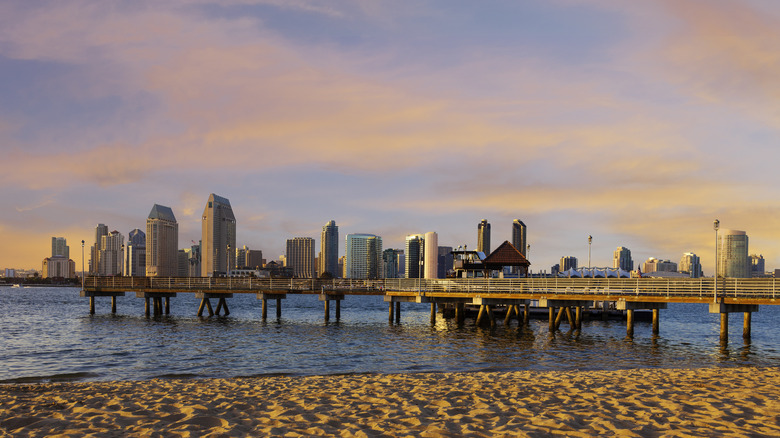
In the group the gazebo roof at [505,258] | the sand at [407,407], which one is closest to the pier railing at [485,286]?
the gazebo roof at [505,258]

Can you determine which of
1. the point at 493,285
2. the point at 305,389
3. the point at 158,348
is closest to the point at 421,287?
the point at 493,285

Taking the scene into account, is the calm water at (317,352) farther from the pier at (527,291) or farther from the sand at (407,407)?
the sand at (407,407)

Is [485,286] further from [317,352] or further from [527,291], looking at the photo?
[317,352]

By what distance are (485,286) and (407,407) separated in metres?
33.0

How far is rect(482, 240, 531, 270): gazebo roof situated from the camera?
5547 cm

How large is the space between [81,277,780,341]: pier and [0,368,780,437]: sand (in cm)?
1583

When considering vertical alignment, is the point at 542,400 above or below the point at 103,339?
above

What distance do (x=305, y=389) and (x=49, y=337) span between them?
103 feet

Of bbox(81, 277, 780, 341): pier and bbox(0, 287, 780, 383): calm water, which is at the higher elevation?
bbox(81, 277, 780, 341): pier

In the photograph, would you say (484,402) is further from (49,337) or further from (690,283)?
(49,337)

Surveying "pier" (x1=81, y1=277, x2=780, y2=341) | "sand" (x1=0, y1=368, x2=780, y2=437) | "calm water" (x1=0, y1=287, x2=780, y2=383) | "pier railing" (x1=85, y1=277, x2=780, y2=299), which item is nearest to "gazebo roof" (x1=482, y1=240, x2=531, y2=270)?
"pier" (x1=81, y1=277, x2=780, y2=341)

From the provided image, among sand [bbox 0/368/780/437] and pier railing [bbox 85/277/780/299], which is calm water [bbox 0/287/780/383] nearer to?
pier railing [bbox 85/277/780/299]

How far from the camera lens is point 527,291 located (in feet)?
141

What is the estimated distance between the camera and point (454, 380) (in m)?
18.7
